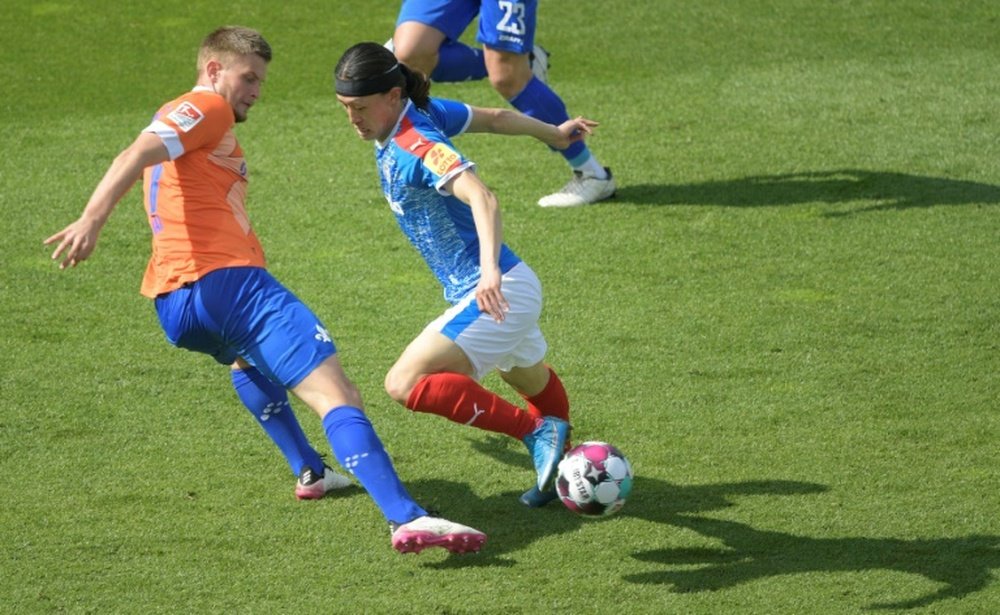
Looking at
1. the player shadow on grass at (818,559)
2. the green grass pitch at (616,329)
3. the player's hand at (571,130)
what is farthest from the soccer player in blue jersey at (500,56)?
the player shadow on grass at (818,559)

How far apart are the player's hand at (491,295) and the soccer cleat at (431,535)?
0.71m

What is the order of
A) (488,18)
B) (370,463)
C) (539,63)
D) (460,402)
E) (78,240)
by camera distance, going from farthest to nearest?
(539,63) < (488,18) < (460,402) < (370,463) < (78,240)

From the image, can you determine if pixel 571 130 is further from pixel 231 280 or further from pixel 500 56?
pixel 500 56

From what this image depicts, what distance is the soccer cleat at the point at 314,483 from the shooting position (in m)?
5.45

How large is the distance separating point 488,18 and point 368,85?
132 inches

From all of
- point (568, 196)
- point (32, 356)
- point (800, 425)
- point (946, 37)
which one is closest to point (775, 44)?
point (946, 37)

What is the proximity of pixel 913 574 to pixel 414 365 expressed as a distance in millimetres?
1847

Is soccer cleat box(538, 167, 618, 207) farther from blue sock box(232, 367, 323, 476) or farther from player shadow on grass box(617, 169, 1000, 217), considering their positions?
blue sock box(232, 367, 323, 476)

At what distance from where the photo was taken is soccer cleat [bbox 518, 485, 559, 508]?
537 cm

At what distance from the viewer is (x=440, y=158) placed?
4.98m

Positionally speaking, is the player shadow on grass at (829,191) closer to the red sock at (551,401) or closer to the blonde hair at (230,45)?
the red sock at (551,401)

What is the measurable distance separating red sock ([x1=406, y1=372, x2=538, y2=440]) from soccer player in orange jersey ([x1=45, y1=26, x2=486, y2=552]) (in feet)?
0.78

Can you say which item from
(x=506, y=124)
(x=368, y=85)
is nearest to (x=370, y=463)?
(x=368, y=85)

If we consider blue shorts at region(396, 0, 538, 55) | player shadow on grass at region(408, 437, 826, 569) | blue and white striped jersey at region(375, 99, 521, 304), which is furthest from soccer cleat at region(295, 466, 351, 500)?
blue shorts at region(396, 0, 538, 55)
